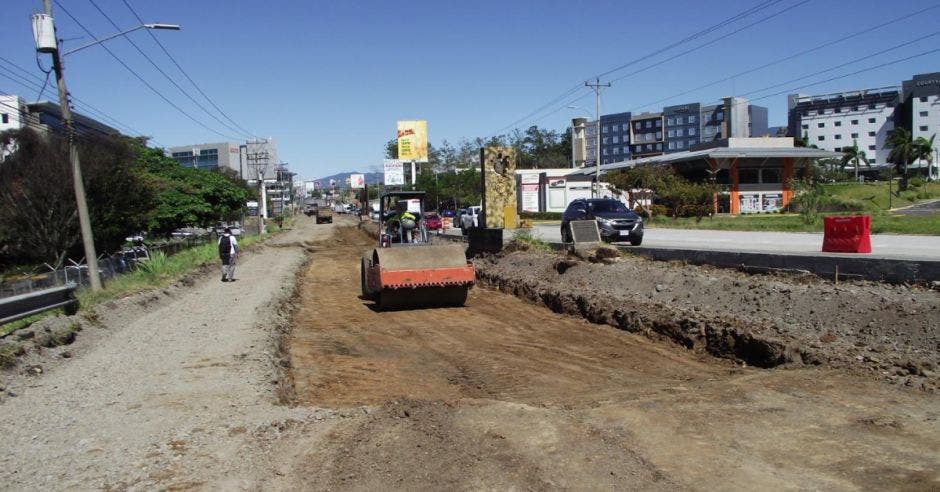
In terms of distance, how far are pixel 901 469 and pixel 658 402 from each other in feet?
7.30

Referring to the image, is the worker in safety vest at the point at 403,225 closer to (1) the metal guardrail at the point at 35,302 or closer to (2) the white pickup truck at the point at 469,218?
(1) the metal guardrail at the point at 35,302

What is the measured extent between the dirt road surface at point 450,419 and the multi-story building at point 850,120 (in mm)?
114582

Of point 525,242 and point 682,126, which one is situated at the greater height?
point 682,126

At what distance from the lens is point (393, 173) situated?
72000 millimetres

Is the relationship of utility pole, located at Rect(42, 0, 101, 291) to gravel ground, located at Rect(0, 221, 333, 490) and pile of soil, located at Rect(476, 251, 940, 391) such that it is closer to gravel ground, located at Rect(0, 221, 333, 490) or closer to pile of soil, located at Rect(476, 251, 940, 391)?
gravel ground, located at Rect(0, 221, 333, 490)

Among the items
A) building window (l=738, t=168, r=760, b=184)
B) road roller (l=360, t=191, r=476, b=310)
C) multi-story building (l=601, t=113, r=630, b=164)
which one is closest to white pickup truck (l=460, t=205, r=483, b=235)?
building window (l=738, t=168, r=760, b=184)

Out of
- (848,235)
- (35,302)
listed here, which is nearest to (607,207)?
(848,235)

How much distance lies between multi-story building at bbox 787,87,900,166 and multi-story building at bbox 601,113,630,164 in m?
42.0

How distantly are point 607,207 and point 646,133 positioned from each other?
126745mm

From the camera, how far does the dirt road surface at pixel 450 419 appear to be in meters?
5.20

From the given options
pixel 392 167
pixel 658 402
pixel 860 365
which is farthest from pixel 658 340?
pixel 392 167

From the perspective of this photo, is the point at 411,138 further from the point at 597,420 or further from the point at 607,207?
the point at 597,420

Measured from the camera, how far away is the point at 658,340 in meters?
11.5

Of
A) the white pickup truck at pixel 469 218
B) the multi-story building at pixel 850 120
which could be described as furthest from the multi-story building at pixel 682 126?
the white pickup truck at pixel 469 218
